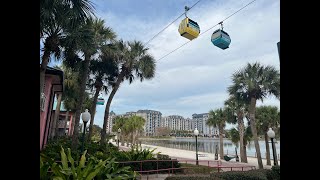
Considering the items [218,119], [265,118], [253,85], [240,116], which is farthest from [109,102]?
[218,119]

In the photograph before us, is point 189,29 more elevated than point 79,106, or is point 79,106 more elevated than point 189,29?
point 189,29

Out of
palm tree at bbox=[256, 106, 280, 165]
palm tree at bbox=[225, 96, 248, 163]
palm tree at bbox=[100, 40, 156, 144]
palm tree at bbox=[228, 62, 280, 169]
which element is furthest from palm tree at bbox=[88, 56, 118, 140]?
palm tree at bbox=[256, 106, 280, 165]

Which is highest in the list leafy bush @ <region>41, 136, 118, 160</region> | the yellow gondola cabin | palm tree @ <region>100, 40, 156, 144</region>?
palm tree @ <region>100, 40, 156, 144</region>

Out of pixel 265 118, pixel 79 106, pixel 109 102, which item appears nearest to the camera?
pixel 79 106

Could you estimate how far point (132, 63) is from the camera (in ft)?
73.3

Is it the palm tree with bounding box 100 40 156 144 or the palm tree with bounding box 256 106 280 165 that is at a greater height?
the palm tree with bounding box 100 40 156 144

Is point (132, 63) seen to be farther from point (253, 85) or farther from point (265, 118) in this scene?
point (265, 118)

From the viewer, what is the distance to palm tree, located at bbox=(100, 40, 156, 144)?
22.2m

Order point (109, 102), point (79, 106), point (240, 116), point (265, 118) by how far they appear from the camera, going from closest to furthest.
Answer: point (79, 106) → point (109, 102) → point (265, 118) → point (240, 116)

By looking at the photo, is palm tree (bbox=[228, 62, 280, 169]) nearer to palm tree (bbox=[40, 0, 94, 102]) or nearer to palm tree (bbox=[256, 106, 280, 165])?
palm tree (bbox=[256, 106, 280, 165])
